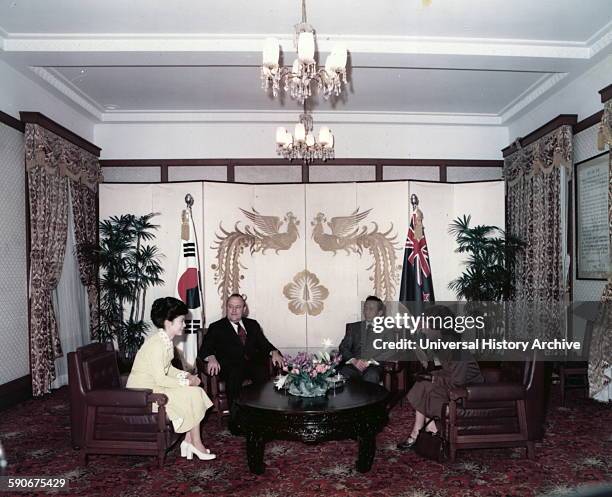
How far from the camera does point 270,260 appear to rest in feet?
26.2

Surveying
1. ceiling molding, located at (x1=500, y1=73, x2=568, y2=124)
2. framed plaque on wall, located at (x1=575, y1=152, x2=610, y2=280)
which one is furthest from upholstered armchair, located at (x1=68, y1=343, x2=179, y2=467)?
ceiling molding, located at (x1=500, y1=73, x2=568, y2=124)

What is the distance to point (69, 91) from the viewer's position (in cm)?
712

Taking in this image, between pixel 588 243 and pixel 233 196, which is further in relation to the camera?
pixel 233 196

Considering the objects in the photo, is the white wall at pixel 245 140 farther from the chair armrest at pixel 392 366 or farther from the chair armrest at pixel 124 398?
the chair armrest at pixel 124 398

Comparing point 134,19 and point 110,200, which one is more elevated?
point 134,19

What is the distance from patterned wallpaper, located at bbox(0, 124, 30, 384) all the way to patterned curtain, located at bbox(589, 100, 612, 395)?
6.17 metres

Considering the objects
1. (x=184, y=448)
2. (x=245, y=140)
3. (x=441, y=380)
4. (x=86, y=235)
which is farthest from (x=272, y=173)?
(x=184, y=448)

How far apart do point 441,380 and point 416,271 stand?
324 cm

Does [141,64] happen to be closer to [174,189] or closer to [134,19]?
[134,19]

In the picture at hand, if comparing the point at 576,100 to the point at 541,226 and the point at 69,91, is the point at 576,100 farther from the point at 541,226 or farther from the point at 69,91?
the point at 69,91

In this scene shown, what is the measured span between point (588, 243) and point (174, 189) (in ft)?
17.6

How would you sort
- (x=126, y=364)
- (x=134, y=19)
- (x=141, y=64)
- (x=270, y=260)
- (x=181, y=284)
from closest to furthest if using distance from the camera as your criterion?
(x=134, y=19), (x=141, y=64), (x=126, y=364), (x=181, y=284), (x=270, y=260)

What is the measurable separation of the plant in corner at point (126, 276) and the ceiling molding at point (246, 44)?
265 centimetres

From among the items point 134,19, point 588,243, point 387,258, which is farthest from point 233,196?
point 588,243
